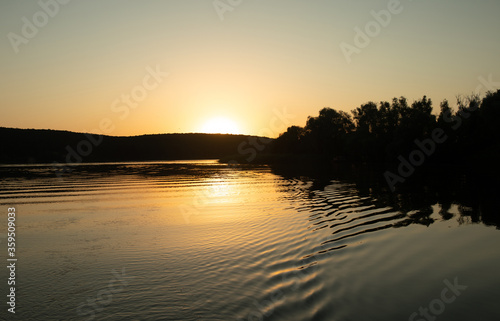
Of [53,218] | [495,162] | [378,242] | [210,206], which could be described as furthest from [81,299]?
[495,162]

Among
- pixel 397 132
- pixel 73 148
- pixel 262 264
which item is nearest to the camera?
pixel 262 264

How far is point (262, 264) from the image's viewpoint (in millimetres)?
10711

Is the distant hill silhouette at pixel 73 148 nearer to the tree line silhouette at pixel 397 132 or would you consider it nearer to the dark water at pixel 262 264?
the tree line silhouette at pixel 397 132

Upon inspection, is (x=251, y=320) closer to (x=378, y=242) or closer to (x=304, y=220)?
(x=378, y=242)

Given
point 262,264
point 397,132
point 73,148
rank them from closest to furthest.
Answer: point 262,264, point 397,132, point 73,148

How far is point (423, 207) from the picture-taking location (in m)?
21.4

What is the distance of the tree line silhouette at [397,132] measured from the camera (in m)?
65.2

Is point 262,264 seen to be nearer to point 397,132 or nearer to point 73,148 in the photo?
point 397,132

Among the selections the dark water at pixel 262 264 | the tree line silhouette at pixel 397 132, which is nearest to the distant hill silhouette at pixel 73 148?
the tree line silhouette at pixel 397 132

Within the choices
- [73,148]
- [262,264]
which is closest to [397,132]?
[262,264]

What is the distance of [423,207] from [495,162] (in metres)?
52.4

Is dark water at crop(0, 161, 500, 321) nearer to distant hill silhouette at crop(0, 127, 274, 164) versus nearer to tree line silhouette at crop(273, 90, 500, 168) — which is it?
tree line silhouette at crop(273, 90, 500, 168)

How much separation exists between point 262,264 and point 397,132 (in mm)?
79953

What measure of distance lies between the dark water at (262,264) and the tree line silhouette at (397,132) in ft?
175
